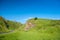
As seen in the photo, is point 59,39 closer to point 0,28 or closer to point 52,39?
point 52,39

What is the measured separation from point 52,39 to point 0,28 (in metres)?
Result: 104

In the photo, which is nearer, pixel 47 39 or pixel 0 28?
pixel 47 39

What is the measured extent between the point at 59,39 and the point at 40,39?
6918 mm

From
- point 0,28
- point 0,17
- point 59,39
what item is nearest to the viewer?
point 59,39

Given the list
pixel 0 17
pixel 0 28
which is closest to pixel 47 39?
pixel 0 28

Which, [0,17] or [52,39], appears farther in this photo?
[0,17]

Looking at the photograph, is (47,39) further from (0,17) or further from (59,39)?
(0,17)

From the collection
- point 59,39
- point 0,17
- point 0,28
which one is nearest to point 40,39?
point 59,39

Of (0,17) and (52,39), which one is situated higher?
(0,17)

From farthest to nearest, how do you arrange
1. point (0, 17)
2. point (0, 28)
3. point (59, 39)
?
A: point (0, 17), point (0, 28), point (59, 39)

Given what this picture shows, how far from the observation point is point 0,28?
139 meters

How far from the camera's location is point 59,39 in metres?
43.6

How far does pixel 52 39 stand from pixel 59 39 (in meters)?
2.62

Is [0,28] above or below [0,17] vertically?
below
